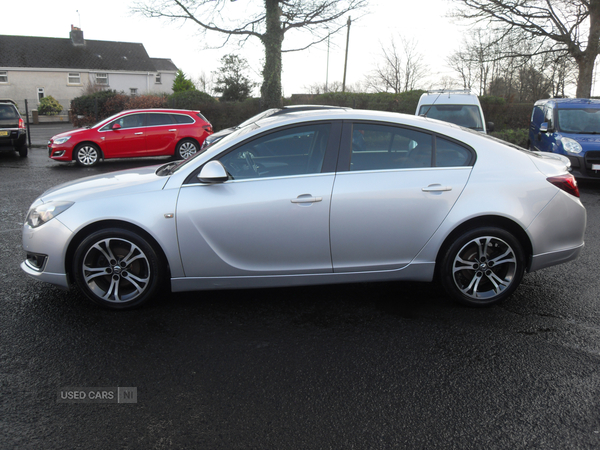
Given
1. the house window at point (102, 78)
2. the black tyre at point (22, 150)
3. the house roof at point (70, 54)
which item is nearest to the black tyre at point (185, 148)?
the black tyre at point (22, 150)

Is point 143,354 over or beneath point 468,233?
beneath

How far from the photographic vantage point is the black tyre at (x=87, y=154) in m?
14.0

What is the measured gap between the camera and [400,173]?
404 centimetres

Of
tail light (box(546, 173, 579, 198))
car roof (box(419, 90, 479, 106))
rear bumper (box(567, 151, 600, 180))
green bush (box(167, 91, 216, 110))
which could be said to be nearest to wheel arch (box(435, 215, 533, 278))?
tail light (box(546, 173, 579, 198))

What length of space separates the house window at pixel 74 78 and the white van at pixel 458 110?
4671 cm

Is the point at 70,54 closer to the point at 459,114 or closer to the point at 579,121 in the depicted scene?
the point at 459,114

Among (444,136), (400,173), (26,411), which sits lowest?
(26,411)

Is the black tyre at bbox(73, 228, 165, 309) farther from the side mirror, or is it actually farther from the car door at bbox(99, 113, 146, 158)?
the car door at bbox(99, 113, 146, 158)

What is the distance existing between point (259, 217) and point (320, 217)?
0.47 m

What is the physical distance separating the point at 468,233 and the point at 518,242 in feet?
1.49

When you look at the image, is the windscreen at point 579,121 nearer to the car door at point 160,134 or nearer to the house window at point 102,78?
the car door at point 160,134

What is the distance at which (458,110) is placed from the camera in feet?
40.1

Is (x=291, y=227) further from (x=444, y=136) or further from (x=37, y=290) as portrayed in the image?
(x=37, y=290)

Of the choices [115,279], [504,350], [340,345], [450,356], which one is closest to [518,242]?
[504,350]
